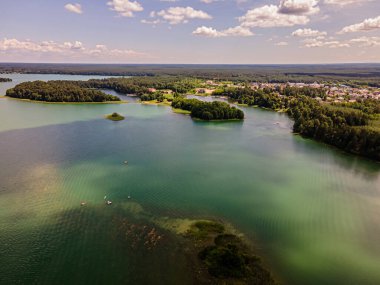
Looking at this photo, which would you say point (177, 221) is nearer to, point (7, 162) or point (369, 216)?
point (369, 216)

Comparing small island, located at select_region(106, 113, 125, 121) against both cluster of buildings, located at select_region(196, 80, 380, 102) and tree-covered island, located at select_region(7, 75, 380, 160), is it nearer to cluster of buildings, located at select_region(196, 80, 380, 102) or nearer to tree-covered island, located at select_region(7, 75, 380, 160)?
tree-covered island, located at select_region(7, 75, 380, 160)

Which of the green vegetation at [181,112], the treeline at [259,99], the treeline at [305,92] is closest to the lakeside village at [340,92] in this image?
the treeline at [305,92]

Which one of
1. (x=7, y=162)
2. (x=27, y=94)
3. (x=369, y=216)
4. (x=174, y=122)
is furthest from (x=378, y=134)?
(x=27, y=94)

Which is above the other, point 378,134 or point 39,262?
point 378,134

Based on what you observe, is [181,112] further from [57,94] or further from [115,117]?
[57,94]

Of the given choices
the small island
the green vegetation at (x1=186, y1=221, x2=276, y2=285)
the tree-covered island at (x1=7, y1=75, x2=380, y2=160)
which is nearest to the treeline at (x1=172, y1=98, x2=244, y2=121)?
the tree-covered island at (x1=7, y1=75, x2=380, y2=160)
